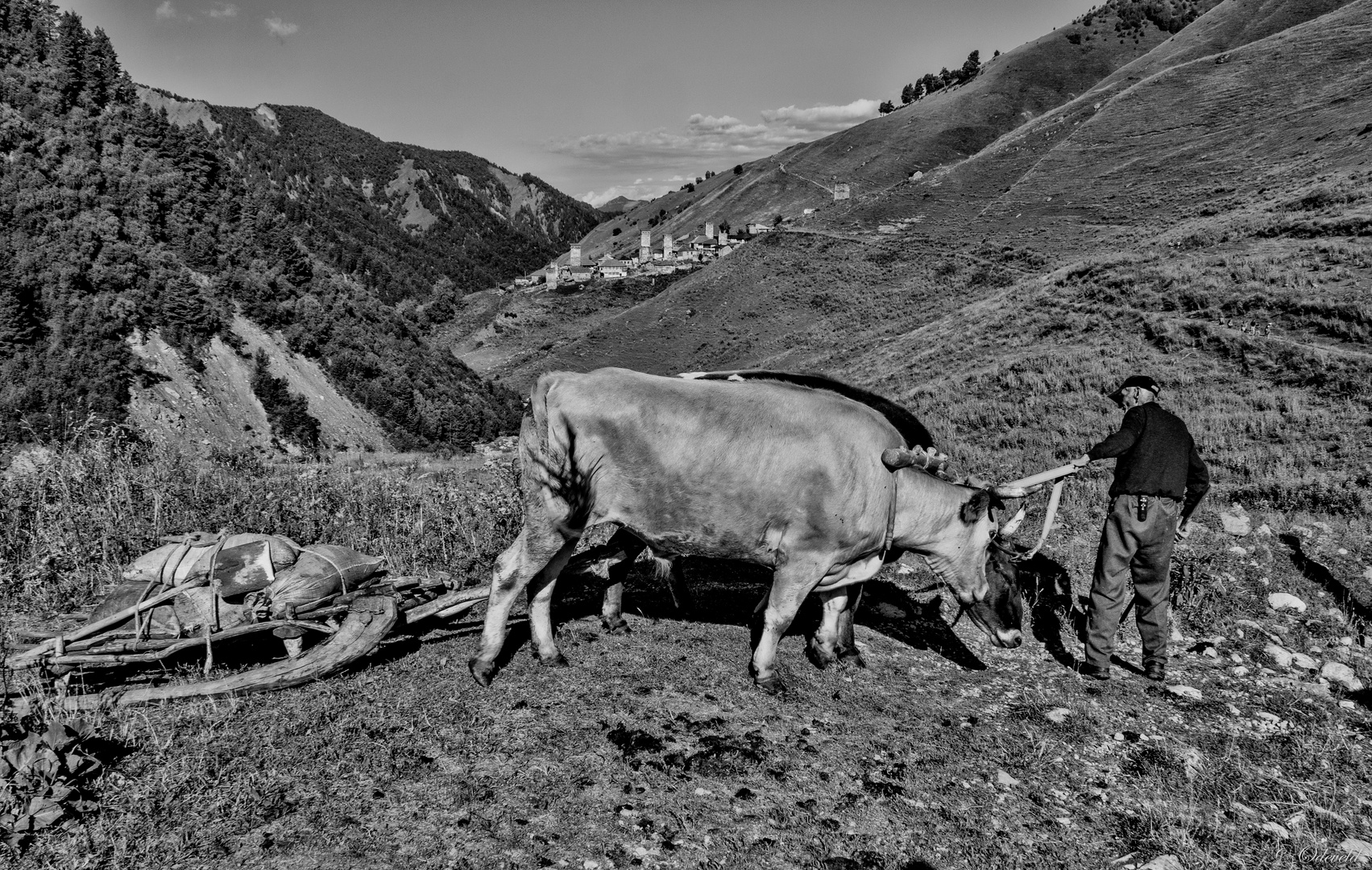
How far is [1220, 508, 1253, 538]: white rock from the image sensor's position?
9.05 meters

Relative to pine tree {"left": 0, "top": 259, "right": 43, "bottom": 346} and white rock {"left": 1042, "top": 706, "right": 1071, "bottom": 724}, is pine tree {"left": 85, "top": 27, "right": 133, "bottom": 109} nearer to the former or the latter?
pine tree {"left": 0, "top": 259, "right": 43, "bottom": 346}

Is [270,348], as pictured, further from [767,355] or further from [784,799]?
[767,355]

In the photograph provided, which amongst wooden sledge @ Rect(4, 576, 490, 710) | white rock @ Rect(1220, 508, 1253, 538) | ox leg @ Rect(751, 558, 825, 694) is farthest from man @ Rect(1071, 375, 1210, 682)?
wooden sledge @ Rect(4, 576, 490, 710)

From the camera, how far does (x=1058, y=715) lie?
5492 millimetres

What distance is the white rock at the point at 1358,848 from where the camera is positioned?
3996mm

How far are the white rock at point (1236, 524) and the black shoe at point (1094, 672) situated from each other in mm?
4236

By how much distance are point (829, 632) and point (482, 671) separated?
2.77m

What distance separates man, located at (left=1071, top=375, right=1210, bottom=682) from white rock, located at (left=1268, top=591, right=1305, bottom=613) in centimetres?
221

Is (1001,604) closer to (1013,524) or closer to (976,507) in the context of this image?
(1013,524)

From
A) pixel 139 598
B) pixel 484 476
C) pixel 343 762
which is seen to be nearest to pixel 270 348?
pixel 484 476

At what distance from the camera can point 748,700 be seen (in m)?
5.46

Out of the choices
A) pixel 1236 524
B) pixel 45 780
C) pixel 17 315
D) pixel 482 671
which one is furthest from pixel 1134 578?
pixel 17 315

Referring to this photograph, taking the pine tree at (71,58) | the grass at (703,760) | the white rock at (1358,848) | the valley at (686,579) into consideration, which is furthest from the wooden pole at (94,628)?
the pine tree at (71,58)

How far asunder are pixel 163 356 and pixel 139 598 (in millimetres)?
19742
